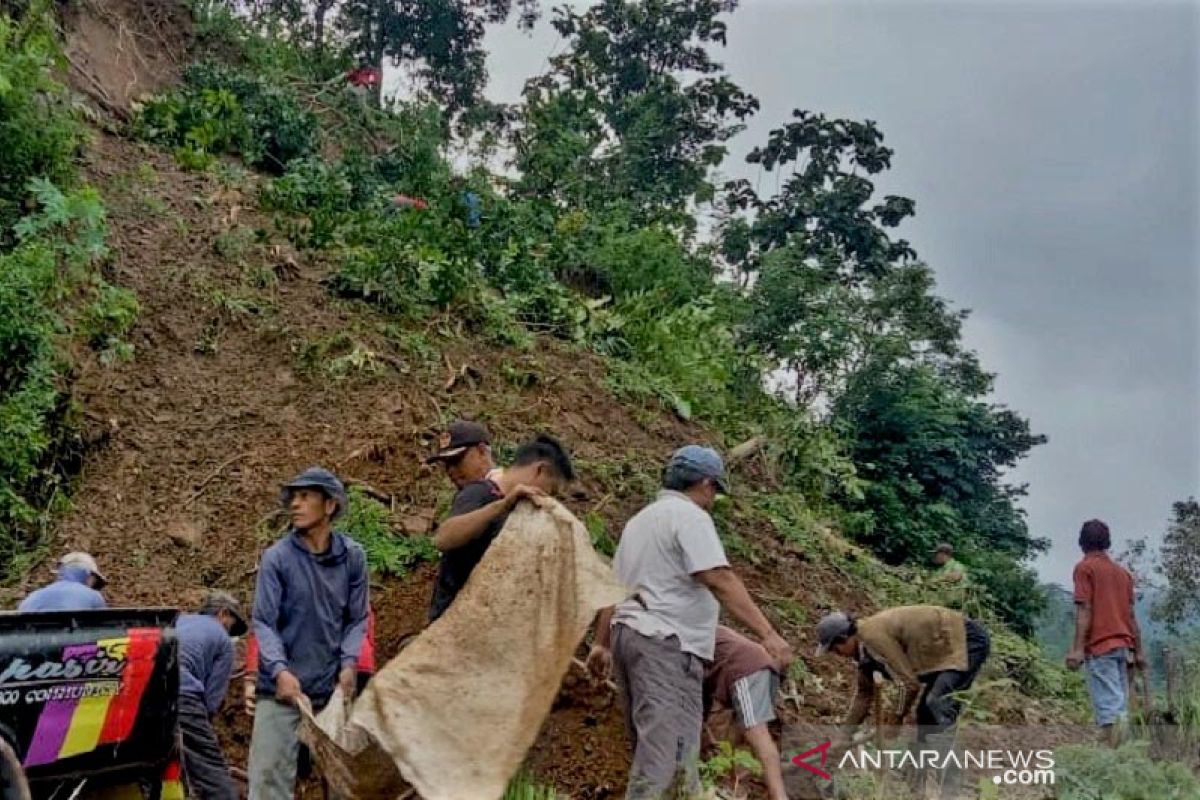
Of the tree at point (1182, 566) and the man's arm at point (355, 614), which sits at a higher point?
the tree at point (1182, 566)

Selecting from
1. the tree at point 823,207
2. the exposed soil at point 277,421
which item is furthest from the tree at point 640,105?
the exposed soil at point 277,421

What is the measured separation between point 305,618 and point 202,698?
2.48 ft

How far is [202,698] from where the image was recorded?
447cm

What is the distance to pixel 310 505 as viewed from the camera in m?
4.12

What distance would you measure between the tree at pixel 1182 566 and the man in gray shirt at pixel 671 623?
1113 centimetres

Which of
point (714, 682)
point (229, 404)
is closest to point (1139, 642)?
point (714, 682)

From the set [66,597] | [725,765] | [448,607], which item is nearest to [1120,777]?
[725,765]

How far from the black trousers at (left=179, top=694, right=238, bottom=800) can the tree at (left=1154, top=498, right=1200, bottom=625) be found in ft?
39.8

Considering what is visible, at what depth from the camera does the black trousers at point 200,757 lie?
14.4 feet

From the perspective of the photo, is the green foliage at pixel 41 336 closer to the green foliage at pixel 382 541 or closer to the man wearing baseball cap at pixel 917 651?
the green foliage at pixel 382 541

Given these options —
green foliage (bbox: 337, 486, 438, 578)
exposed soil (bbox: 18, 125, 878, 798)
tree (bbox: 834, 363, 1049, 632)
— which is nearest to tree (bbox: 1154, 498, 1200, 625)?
tree (bbox: 834, 363, 1049, 632)

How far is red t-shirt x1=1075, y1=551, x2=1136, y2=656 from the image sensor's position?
6.43m

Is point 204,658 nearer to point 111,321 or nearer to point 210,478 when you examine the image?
point 210,478

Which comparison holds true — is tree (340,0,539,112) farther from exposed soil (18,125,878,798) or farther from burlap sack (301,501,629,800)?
burlap sack (301,501,629,800)
